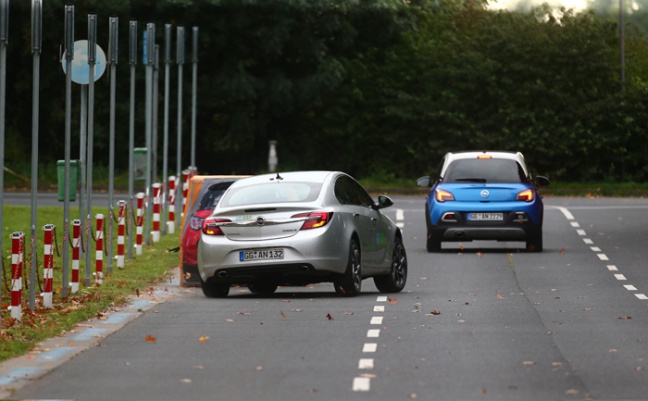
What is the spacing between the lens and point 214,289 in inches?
775

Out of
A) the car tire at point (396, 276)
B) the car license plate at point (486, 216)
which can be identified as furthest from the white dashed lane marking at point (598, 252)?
the car tire at point (396, 276)

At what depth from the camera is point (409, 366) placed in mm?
12289

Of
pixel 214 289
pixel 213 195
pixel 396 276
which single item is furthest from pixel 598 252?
pixel 214 289

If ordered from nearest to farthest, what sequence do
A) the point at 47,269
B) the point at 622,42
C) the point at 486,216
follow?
the point at 47,269
the point at 486,216
the point at 622,42

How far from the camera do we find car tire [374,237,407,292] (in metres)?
20.7

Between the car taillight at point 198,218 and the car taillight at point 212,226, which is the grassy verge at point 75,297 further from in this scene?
the car taillight at point 212,226

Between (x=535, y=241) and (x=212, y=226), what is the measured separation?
9.73 meters

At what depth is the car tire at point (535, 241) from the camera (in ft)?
90.4

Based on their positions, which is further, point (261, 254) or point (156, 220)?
point (156, 220)

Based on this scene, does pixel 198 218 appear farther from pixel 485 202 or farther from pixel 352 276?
pixel 485 202

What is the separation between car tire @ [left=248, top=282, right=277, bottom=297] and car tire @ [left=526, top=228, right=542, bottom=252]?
7610 mm

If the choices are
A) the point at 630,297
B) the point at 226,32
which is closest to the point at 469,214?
the point at 630,297

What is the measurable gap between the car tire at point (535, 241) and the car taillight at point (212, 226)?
9390mm

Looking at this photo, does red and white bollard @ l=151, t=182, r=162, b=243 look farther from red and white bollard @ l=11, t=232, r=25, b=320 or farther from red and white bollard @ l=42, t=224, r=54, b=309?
red and white bollard @ l=11, t=232, r=25, b=320
